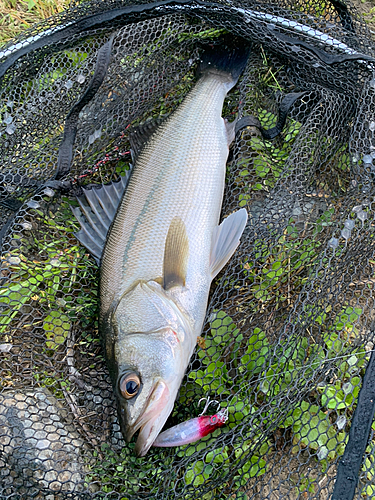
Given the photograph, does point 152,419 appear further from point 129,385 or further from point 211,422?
point 211,422

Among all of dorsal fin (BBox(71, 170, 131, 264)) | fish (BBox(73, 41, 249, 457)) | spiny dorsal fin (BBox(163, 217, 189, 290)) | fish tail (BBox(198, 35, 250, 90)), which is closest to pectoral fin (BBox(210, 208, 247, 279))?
fish (BBox(73, 41, 249, 457))

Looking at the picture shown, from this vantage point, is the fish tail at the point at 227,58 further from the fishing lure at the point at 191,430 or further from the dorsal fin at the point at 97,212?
the fishing lure at the point at 191,430

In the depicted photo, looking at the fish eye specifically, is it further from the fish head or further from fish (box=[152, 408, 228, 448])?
fish (box=[152, 408, 228, 448])

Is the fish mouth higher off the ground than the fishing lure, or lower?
higher

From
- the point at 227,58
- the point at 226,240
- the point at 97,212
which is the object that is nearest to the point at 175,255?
the point at 226,240

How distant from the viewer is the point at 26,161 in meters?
2.77

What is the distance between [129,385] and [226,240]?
3.54ft

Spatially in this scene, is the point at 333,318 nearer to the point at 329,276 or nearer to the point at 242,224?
the point at 329,276

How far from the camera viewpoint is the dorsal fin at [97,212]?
2658 millimetres

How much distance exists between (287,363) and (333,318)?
41 centimetres

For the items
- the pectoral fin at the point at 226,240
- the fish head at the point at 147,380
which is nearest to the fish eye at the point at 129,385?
the fish head at the point at 147,380

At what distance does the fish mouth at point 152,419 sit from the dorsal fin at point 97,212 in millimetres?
1018

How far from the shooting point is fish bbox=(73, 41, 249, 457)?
6.89ft

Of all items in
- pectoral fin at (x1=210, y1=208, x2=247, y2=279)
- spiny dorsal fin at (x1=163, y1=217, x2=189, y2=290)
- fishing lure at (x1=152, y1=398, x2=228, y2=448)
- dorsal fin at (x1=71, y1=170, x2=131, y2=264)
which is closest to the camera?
fishing lure at (x1=152, y1=398, x2=228, y2=448)
